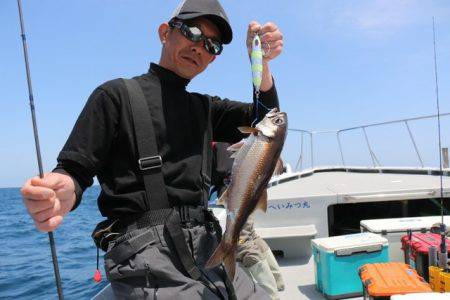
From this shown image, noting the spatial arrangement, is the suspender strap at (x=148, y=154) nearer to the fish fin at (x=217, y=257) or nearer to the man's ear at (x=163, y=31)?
the fish fin at (x=217, y=257)

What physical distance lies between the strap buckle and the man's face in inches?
27.5

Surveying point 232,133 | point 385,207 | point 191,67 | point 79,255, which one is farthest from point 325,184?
point 79,255

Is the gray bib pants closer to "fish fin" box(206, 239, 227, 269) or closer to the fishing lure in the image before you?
"fish fin" box(206, 239, 227, 269)

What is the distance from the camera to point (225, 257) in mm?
2305

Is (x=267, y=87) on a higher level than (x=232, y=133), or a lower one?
higher

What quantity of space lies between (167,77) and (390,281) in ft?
9.03

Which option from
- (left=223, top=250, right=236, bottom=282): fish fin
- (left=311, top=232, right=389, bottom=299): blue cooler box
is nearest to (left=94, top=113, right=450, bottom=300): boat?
(left=311, top=232, right=389, bottom=299): blue cooler box

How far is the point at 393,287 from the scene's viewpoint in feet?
11.9

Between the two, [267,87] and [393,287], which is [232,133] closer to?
[267,87]

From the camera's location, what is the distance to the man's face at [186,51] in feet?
8.63

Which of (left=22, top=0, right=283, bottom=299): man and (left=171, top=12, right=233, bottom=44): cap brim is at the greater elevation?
(left=171, top=12, right=233, bottom=44): cap brim

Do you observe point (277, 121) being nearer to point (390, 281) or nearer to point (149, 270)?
point (149, 270)

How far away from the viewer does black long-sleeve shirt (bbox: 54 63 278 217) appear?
220 centimetres

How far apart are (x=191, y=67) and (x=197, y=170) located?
69 cm
